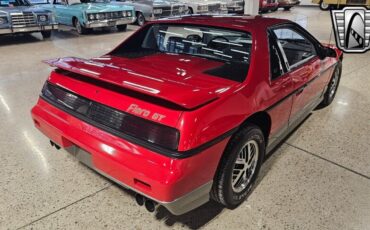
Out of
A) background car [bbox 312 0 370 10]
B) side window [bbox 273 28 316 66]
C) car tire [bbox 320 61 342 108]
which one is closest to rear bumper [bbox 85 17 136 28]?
side window [bbox 273 28 316 66]

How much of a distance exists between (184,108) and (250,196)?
3.61ft

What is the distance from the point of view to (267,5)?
1650 cm

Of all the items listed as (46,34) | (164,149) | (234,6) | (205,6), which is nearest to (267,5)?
(234,6)

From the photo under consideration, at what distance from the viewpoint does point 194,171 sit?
5.49ft

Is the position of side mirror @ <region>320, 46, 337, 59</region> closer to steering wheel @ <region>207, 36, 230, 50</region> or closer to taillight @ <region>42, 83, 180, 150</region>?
steering wheel @ <region>207, 36, 230, 50</region>

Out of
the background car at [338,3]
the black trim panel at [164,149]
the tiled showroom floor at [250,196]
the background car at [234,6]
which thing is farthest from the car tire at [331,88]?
the background car at [338,3]

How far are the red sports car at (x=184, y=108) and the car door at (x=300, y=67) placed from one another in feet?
0.07

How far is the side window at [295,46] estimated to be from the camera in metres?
3.02

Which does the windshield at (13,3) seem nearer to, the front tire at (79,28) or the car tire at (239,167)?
the front tire at (79,28)

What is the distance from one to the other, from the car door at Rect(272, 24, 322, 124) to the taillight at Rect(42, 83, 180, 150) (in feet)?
4.64

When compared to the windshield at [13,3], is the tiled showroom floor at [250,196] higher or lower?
lower

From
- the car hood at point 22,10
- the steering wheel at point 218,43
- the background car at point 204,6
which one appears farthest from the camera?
the background car at point 204,6

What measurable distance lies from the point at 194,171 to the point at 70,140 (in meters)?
0.92

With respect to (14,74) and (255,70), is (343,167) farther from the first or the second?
(14,74)
